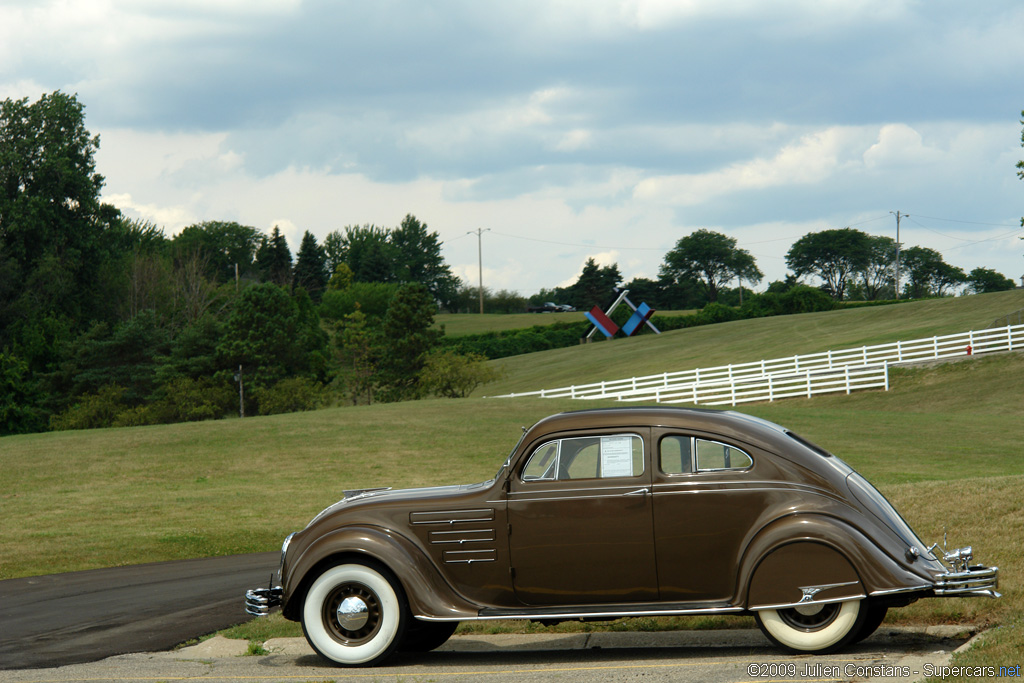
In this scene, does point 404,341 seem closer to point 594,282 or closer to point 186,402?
point 186,402

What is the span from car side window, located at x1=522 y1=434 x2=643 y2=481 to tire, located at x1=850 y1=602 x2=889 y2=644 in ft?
6.37

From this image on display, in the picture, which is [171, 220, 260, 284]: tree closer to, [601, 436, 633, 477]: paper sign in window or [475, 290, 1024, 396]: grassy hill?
[475, 290, 1024, 396]: grassy hill

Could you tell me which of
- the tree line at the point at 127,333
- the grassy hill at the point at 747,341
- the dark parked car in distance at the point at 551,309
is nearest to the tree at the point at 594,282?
the dark parked car in distance at the point at 551,309

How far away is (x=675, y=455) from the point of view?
723 centimetres

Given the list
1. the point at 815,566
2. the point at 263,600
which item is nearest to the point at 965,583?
the point at 815,566

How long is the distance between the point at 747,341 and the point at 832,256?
81.1m

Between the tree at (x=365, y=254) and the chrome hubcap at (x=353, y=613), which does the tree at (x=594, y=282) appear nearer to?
the tree at (x=365, y=254)

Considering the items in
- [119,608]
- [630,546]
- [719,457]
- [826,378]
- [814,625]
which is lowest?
[119,608]

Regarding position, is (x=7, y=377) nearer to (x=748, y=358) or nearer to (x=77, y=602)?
(x=748, y=358)

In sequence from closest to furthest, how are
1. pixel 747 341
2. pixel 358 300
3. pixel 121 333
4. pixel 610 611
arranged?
1. pixel 610 611
2. pixel 121 333
3. pixel 747 341
4. pixel 358 300

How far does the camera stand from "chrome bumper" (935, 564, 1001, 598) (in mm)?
6656

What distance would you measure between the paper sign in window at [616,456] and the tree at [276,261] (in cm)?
13054

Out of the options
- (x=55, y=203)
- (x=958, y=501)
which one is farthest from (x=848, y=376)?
(x=55, y=203)

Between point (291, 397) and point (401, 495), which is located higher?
point (401, 495)
